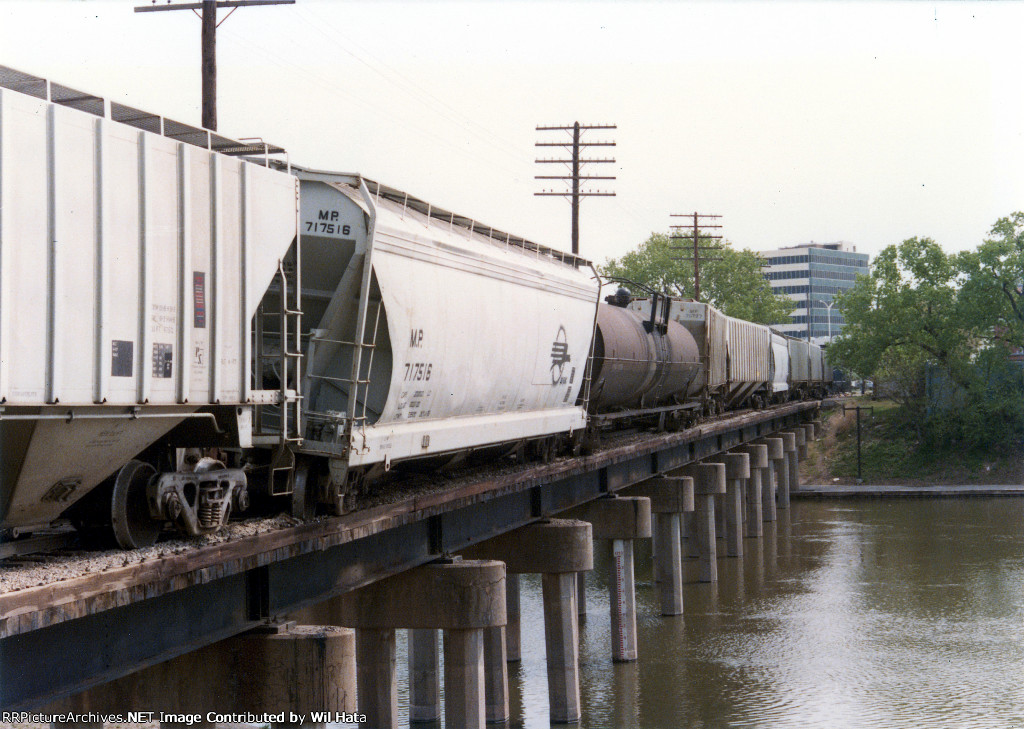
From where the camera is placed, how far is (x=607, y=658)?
24.9 metres

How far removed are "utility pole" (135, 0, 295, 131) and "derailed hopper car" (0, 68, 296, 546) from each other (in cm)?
904

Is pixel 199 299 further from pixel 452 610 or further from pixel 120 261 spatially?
pixel 452 610

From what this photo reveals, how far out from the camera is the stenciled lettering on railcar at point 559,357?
18891mm

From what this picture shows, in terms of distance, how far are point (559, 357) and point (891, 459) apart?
169ft

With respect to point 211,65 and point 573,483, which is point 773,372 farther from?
point 211,65

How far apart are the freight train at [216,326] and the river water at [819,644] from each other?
24.4ft

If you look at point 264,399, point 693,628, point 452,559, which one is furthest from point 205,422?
point 693,628

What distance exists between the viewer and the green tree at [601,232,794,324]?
383 feet

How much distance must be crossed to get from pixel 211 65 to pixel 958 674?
1771 centimetres

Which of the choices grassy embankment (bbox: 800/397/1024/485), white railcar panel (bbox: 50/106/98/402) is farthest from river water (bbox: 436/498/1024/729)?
grassy embankment (bbox: 800/397/1024/485)

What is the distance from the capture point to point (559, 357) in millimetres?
19203

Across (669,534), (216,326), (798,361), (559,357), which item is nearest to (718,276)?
(798,361)

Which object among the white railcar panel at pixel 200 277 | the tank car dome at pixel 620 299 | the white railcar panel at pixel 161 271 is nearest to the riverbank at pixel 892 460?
the tank car dome at pixel 620 299

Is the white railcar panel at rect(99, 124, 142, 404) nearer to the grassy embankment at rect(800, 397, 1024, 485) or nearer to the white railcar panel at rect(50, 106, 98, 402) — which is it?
the white railcar panel at rect(50, 106, 98, 402)
